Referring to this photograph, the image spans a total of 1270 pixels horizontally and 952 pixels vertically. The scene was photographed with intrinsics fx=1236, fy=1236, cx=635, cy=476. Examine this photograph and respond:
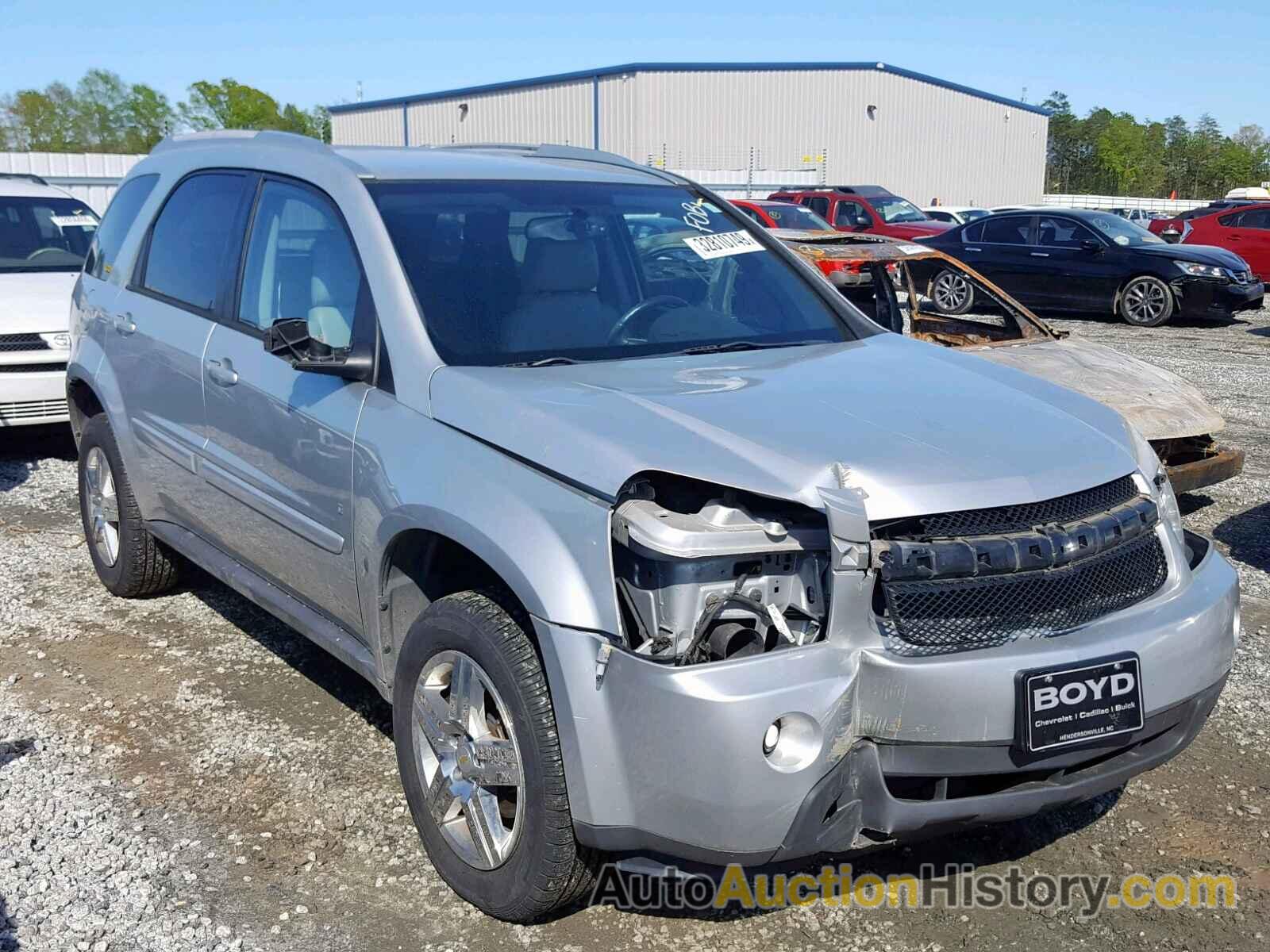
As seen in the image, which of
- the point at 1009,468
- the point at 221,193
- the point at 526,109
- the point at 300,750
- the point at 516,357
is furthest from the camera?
the point at 526,109

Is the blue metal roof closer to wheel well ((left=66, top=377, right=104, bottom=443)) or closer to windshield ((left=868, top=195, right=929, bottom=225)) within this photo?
windshield ((left=868, top=195, right=929, bottom=225))

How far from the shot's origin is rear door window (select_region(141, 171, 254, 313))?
4398 millimetres

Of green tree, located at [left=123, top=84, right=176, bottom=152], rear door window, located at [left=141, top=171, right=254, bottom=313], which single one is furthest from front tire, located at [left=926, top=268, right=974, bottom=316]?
green tree, located at [left=123, top=84, right=176, bottom=152]

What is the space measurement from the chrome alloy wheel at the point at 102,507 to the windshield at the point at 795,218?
47.5 ft

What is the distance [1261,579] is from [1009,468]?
3666mm

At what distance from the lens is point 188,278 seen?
4.61 m

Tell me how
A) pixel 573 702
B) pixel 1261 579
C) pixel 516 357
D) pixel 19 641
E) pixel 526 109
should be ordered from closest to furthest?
1. pixel 573 702
2. pixel 516 357
3. pixel 19 641
4. pixel 1261 579
5. pixel 526 109

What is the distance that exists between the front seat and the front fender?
0.47 m

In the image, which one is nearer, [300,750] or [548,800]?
[548,800]

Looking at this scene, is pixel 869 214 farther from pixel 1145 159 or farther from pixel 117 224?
pixel 1145 159

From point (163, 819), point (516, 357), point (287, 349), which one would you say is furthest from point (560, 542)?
point (163, 819)

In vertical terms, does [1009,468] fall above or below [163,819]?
above

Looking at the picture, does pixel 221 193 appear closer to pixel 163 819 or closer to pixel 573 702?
pixel 163 819

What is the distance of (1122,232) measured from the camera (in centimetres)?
1669
